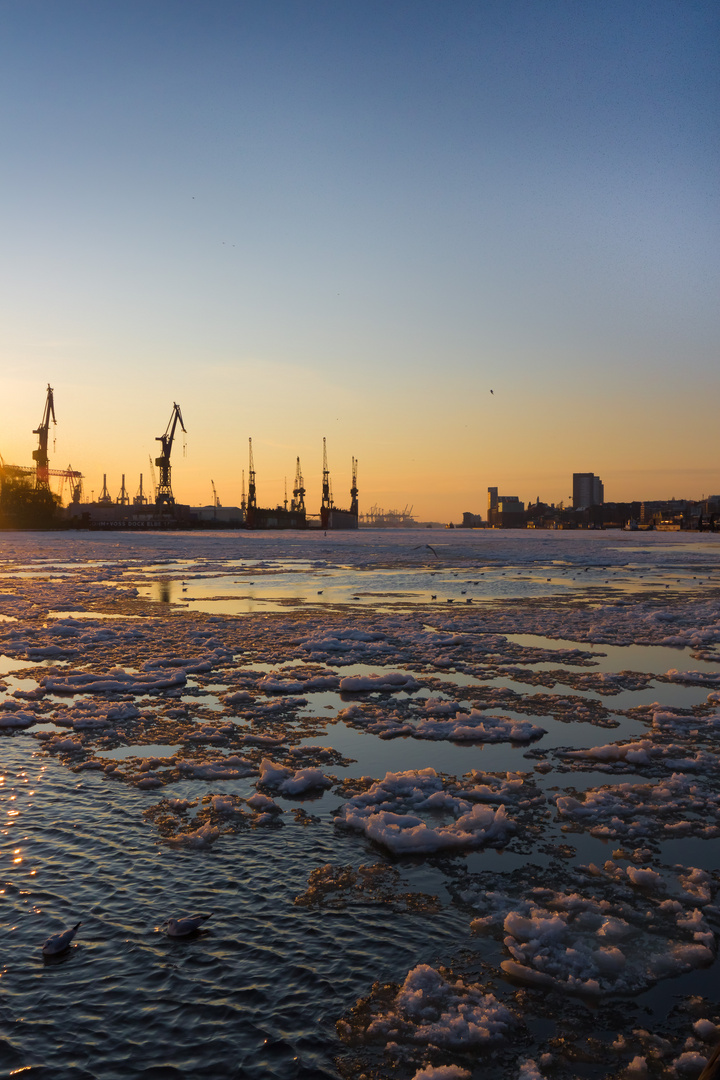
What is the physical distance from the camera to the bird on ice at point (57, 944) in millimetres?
4738

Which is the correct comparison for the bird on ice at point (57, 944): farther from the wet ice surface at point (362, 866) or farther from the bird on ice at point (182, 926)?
the bird on ice at point (182, 926)

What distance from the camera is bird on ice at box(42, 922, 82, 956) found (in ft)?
15.5

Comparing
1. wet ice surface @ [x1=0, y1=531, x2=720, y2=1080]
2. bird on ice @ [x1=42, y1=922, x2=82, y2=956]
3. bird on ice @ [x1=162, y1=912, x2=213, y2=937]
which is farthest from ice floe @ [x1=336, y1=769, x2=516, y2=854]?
bird on ice @ [x1=42, y1=922, x2=82, y2=956]

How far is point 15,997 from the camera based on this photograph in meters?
4.35

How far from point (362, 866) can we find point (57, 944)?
2481mm

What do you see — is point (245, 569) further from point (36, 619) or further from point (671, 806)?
point (671, 806)

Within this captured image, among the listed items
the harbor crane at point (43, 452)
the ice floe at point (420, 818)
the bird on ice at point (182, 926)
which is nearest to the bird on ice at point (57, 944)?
the bird on ice at point (182, 926)

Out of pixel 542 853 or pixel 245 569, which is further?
pixel 245 569

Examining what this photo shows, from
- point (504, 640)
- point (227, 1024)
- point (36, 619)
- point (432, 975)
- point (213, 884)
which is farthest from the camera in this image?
point (36, 619)

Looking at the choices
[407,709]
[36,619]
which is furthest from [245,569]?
[407,709]

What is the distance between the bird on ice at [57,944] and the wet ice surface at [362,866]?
0.25 ft

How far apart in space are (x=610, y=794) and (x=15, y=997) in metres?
5.93

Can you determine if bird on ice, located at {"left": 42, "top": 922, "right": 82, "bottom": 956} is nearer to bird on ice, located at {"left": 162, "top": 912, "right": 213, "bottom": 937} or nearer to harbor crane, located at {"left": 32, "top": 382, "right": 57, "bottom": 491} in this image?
bird on ice, located at {"left": 162, "top": 912, "right": 213, "bottom": 937}

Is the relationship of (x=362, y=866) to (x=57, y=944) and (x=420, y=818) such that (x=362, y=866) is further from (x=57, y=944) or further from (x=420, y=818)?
(x=57, y=944)
